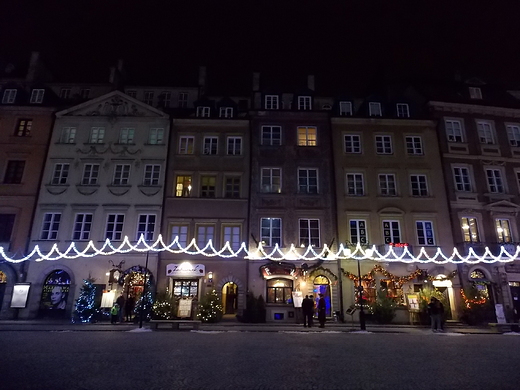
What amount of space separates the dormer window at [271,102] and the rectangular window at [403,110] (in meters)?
10.6

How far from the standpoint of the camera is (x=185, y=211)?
27562mm

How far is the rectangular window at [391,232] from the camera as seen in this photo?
27.3 m

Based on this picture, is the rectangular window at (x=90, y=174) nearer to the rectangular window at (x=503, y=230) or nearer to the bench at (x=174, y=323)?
the bench at (x=174, y=323)

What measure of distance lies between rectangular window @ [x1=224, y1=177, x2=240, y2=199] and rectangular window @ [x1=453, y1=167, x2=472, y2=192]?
17477 mm

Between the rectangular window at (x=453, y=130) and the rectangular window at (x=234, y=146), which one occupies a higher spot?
the rectangular window at (x=453, y=130)

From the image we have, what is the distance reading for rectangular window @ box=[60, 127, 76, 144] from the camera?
29.4 metres

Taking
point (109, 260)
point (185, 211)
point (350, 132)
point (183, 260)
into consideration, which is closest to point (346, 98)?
point (350, 132)

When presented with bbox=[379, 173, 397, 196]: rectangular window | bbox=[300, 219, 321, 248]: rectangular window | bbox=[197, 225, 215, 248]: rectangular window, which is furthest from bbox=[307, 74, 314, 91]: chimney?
bbox=[197, 225, 215, 248]: rectangular window

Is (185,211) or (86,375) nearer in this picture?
(86,375)

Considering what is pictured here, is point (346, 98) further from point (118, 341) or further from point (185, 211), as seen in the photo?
point (118, 341)

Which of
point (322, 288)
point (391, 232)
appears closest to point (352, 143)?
point (391, 232)

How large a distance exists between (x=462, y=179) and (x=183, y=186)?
73.8ft

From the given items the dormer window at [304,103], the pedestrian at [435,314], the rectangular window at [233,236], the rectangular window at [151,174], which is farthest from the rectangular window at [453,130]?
the rectangular window at [151,174]

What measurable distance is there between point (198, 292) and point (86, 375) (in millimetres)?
18598
